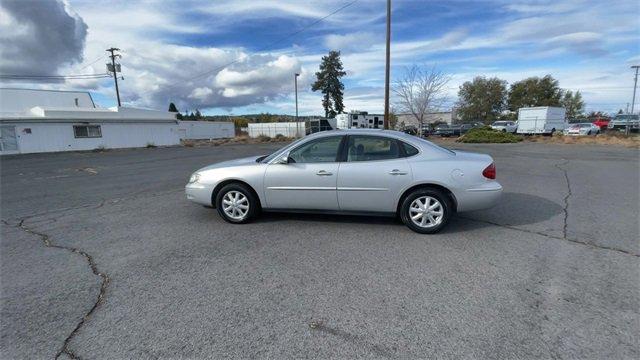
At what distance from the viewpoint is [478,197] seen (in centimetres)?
460

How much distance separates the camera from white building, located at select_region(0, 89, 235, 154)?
1041 inches

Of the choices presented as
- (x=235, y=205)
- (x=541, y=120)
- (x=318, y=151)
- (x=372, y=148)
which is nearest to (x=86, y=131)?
(x=235, y=205)

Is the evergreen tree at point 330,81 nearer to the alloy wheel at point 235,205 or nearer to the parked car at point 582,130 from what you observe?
the parked car at point 582,130

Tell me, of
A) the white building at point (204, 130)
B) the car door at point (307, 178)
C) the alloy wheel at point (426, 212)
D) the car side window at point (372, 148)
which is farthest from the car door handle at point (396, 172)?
the white building at point (204, 130)

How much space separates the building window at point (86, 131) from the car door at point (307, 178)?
3260 cm

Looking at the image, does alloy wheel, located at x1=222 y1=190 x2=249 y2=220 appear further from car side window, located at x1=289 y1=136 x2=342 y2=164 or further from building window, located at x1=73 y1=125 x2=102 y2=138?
building window, located at x1=73 y1=125 x2=102 y2=138

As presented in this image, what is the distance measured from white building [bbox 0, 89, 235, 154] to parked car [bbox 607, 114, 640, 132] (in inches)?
Result: 1948

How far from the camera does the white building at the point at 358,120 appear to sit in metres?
43.9

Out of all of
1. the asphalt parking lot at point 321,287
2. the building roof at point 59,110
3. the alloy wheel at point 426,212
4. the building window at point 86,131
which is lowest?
the asphalt parking lot at point 321,287

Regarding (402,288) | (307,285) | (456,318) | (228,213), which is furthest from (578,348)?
(228,213)

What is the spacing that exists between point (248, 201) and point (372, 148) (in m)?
2.04

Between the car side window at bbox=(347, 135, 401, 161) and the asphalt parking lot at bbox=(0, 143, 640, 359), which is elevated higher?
the car side window at bbox=(347, 135, 401, 161)

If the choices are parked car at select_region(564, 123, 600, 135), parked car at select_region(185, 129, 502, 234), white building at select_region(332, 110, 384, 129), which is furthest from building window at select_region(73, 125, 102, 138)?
parked car at select_region(564, 123, 600, 135)

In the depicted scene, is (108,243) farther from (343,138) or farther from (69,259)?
(343,138)
